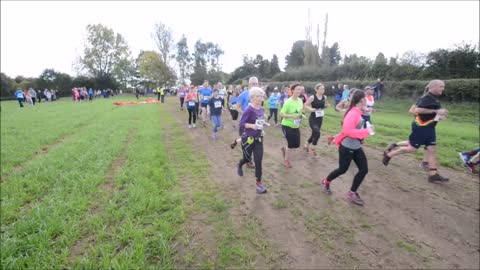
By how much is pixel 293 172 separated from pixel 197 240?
3265 mm

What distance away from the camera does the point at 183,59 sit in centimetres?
7338

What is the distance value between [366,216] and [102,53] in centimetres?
6533

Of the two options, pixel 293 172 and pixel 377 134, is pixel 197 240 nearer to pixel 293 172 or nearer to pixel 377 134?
pixel 293 172

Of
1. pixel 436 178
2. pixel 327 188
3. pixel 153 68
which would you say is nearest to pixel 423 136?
pixel 436 178

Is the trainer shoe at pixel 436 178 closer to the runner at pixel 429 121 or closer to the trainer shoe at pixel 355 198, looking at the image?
the runner at pixel 429 121

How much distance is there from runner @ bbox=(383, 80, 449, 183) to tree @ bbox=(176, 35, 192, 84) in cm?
7008

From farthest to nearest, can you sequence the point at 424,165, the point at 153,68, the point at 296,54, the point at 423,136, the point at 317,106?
the point at 296,54 → the point at 153,68 → the point at 317,106 → the point at 424,165 → the point at 423,136

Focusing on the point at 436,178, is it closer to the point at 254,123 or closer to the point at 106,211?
the point at 254,123

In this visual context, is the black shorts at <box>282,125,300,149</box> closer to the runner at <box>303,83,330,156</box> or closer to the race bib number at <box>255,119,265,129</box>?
the runner at <box>303,83,330,156</box>

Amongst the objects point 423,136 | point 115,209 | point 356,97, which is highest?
point 356,97

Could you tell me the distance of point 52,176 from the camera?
5906 mm

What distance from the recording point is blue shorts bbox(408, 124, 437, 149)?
5.63 metres

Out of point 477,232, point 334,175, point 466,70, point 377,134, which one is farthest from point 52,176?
point 466,70

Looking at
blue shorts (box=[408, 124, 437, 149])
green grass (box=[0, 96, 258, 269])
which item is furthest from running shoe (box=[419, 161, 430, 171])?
green grass (box=[0, 96, 258, 269])
